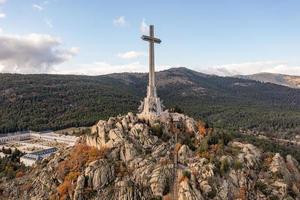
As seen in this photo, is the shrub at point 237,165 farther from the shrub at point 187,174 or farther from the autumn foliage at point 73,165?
the autumn foliage at point 73,165

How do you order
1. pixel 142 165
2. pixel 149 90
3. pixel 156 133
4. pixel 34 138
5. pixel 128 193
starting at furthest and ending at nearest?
pixel 34 138, pixel 149 90, pixel 156 133, pixel 142 165, pixel 128 193

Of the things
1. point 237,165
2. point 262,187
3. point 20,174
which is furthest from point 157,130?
point 20,174

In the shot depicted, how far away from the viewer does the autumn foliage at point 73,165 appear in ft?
186

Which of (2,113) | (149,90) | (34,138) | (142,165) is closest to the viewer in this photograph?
(142,165)

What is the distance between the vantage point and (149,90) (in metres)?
74.1

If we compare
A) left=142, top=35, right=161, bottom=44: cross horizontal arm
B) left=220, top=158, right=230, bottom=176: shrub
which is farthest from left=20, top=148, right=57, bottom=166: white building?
left=220, top=158, right=230, bottom=176: shrub

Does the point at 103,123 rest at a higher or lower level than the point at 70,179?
higher

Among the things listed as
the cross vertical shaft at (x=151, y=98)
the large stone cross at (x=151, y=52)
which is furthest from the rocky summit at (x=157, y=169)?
the large stone cross at (x=151, y=52)

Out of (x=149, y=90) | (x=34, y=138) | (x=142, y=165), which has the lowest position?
(x=34, y=138)

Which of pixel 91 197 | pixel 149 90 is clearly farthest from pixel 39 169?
pixel 149 90

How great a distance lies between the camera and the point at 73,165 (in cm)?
6122

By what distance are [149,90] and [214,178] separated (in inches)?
989

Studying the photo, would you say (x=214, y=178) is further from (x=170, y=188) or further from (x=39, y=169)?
(x=39, y=169)

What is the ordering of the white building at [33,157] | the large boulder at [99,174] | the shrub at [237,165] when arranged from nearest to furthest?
the large boulder at [99,174] < the shrub at [237,165] < the white building at [33,157]
